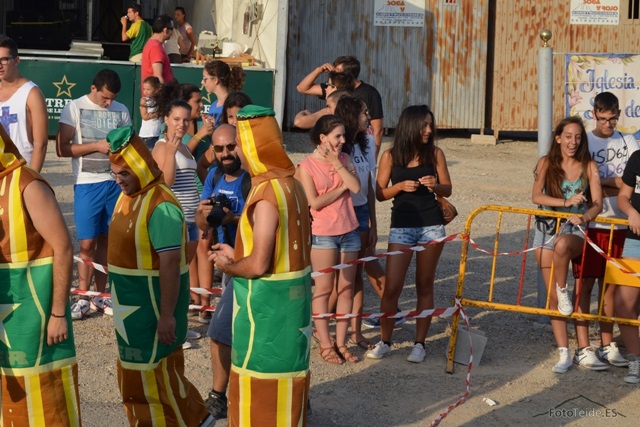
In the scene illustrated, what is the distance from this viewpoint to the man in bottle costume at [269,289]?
4844mm

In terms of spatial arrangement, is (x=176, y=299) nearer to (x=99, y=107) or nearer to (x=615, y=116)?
(x=99, y=107)

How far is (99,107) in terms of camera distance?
820 cm

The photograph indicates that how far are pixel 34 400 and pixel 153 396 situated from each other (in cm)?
70

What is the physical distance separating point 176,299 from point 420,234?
2776 millimetres

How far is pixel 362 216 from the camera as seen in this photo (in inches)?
311

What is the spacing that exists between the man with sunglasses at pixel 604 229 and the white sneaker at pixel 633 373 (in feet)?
0.48

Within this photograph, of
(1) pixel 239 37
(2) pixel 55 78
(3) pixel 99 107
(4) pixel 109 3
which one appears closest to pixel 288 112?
(1) pixel 239 37

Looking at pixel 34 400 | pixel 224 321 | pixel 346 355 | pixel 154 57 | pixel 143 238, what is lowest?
pixel 346 355

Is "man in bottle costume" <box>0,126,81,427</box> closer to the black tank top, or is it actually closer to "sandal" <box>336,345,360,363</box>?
"sandal" <box>336,345,360,363</box>

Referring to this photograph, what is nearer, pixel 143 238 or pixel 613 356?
pixel 143 238

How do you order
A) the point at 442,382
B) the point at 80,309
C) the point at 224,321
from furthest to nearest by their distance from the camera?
the point at 80,309 < the point at 442,382 < the point at 224,321

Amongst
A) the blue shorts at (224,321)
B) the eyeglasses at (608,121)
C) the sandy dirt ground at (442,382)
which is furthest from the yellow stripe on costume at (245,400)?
the eyeglasses at (608,121)

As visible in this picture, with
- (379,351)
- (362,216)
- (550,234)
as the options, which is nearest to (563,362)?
(550,234)

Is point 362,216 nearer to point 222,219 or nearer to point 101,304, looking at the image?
point 222,219
